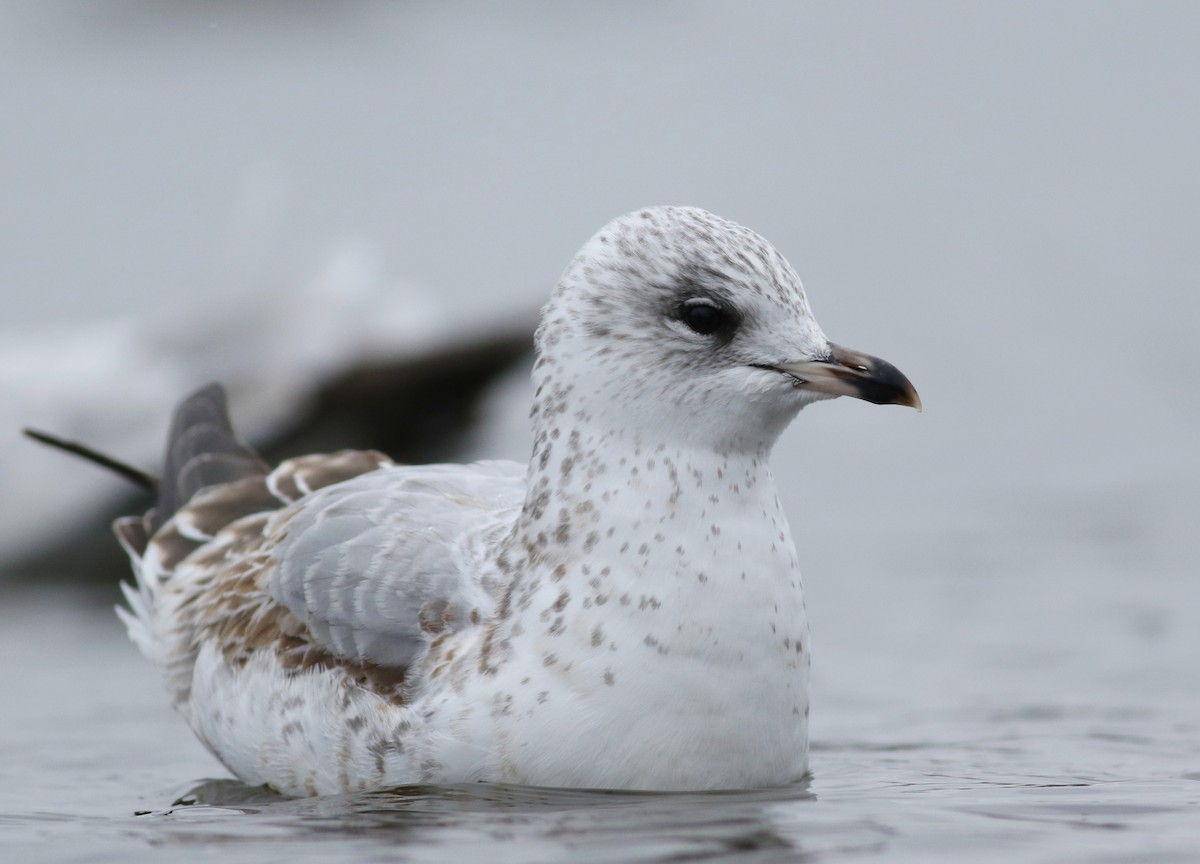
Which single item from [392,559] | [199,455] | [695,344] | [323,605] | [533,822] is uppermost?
[199,455]

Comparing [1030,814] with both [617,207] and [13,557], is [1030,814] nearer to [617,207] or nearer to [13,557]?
[13,557]

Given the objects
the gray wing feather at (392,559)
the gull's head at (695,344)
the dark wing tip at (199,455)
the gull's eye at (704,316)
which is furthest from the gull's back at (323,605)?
the gull's eye at (704,316)

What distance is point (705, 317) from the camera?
Result: 4.95 m

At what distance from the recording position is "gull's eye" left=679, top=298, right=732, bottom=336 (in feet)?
16.2

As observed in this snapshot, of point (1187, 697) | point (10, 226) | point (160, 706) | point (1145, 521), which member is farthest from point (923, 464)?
point (10, 226)

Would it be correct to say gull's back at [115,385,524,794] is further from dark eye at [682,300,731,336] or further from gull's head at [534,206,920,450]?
dark eye at [682,300,731,336]

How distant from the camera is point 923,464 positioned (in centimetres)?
1101

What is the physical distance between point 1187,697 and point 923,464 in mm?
4363

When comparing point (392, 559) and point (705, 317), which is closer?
point (705, 317)

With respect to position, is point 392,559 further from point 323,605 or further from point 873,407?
point 873,407

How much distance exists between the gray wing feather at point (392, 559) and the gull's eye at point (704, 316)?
→ 0.87 meters

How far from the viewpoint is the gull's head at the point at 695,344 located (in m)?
4.88

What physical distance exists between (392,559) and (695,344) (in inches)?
41.7

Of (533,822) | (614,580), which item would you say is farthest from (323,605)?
(533,822)
